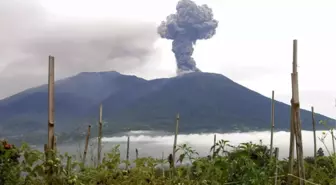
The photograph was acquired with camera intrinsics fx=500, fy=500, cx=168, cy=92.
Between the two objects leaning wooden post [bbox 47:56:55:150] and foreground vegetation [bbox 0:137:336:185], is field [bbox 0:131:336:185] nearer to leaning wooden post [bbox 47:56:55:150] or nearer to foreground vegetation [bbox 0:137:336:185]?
foreground vegetation [bbox 0:137:336:185]

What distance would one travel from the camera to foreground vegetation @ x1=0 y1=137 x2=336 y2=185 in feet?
11.7

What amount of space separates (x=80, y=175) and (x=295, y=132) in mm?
1661

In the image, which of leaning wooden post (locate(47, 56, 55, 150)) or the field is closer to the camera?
the field

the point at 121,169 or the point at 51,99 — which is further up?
the point at 51,99

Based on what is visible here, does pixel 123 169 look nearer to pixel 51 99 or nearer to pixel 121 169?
pixel 121 169

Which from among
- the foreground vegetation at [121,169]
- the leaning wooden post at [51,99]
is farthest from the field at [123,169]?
the leaning wooden post at [51,99]

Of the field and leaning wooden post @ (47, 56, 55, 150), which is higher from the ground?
leaning wooden post @ (47, 56, 55, 150)

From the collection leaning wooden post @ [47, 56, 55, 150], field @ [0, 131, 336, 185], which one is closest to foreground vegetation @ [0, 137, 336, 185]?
field @ [0, 131, 336, 185]

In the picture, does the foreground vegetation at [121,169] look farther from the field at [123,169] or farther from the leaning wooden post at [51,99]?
the leaning wooden post at [51,99]

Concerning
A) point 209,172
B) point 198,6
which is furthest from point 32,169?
point 198,6

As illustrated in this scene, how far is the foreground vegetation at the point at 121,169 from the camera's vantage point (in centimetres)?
358

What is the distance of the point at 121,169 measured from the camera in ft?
12.2

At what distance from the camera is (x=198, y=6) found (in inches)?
7589

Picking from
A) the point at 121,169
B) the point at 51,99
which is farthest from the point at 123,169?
the point at 51,99
